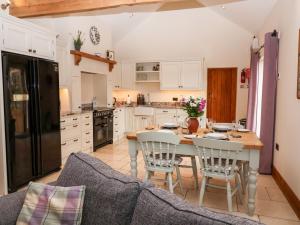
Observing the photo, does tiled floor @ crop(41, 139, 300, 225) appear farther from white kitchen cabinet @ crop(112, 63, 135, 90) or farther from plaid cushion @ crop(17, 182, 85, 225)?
white kitchen cabinet @ crop(112, 63, 135, 90)

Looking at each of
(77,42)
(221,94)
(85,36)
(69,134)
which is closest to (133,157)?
(69,134)

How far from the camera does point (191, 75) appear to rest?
6.65 metres

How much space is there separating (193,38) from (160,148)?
4705 mm

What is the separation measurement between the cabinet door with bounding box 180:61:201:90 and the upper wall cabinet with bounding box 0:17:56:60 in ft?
12.1

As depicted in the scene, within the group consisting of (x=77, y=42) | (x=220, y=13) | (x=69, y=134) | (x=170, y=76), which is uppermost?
(x=220, y=13)

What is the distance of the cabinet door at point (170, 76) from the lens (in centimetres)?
677

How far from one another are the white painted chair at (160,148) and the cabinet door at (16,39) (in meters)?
2.02

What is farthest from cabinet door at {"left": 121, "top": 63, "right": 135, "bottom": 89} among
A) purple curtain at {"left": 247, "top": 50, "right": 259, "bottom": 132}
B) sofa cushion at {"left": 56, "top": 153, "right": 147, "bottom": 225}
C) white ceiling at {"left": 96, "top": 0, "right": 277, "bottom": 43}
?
sofa cushion at {"left": 56, "top": 153, "right": 147, "bottom": 225}

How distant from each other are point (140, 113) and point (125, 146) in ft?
4.37

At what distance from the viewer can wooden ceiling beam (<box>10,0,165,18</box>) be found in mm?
3346

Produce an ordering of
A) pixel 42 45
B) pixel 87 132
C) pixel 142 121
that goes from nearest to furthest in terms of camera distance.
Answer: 1. pixel 42 45
2. pixel 87 132
3. pixel 142 121

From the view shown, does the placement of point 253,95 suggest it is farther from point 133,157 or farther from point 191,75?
point 133,157

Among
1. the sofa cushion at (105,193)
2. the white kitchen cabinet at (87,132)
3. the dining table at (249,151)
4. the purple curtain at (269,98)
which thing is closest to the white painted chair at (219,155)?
the dining table at (249,151)

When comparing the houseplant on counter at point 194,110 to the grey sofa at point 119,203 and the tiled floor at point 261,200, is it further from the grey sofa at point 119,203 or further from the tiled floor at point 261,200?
the grey sofa at point 119,203
